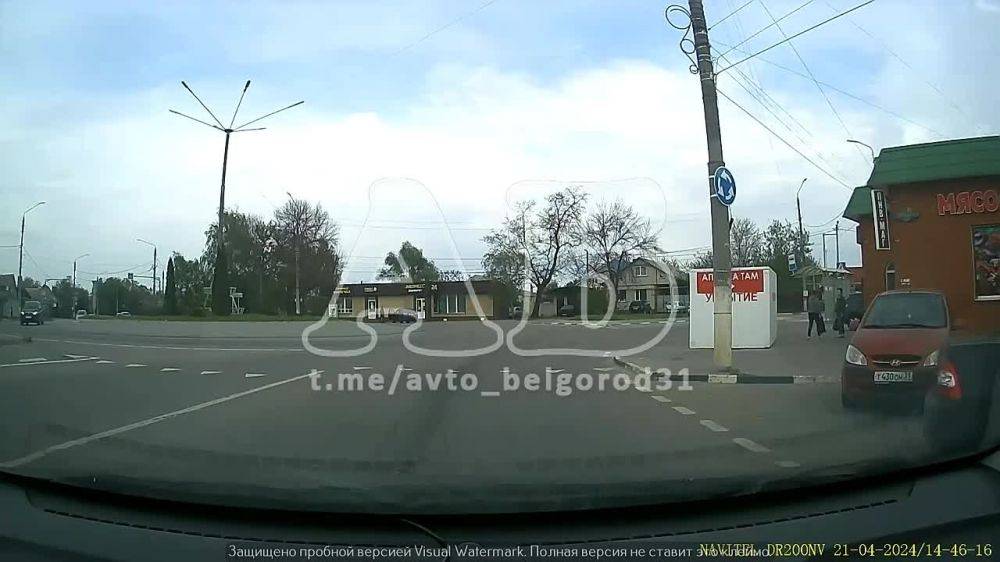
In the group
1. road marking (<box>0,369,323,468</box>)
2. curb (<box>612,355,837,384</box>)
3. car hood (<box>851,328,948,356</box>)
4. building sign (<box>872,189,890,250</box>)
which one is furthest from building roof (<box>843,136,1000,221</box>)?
road marking (<box>0,369,323,468</box>)

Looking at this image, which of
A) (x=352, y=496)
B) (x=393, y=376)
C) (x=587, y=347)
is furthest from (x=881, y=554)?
(x=587, y=347)

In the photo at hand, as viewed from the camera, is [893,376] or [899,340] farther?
[899,340]

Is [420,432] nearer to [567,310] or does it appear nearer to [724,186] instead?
[724,186]

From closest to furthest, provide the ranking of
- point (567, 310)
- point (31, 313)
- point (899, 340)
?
1. point (899, 340)
2. point (31, 313)
3. point (567, 310)

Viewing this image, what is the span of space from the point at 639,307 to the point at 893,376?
70.6m

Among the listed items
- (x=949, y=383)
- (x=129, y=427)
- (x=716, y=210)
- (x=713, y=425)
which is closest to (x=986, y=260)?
(x=716, y=210)

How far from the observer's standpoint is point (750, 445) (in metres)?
6.50

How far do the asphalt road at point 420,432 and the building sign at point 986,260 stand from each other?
14.0ft

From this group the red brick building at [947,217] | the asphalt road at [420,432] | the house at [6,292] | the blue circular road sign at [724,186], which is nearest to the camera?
the asphalt road at [420,432]

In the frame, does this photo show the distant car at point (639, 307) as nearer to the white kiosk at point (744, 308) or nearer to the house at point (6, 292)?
the white kiosk at point (744, 308)

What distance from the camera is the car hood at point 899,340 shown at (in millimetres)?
8578

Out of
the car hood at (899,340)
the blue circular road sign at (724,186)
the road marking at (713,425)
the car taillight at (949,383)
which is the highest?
the blue circular road sign at (724,186)

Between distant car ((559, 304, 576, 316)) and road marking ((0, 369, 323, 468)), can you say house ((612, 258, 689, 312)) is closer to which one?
distant car ((559, 304, 576, 316))

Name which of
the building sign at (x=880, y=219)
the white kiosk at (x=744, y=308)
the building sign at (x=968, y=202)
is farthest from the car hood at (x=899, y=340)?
the building sign at (x=880, y=219)
